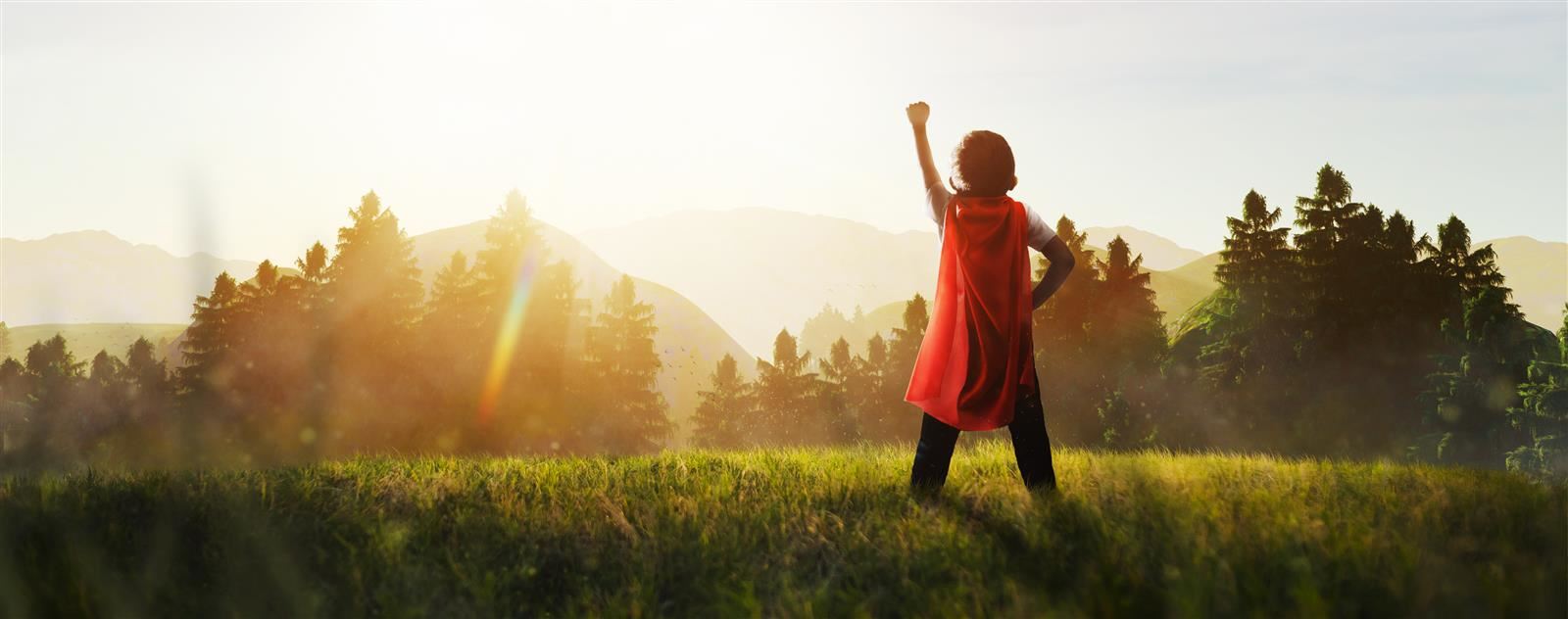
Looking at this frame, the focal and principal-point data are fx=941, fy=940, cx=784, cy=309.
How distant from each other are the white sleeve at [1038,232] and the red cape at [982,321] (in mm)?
46

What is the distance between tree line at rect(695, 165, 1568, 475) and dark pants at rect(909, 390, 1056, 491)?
109 ft

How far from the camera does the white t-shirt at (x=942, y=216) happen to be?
5.94m

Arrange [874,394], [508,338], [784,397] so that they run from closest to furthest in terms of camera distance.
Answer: [508,338]
[874,394]
[784,397]

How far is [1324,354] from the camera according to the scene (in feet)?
146

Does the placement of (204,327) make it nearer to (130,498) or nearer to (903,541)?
(130,498)

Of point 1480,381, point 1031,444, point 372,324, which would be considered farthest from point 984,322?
point 1480,381

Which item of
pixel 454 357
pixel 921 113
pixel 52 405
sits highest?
pixel 921 113

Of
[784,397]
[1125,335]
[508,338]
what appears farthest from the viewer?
[784,397]

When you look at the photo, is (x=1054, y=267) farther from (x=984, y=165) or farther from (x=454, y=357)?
(x=454, y=357)

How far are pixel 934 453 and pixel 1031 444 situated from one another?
604mm

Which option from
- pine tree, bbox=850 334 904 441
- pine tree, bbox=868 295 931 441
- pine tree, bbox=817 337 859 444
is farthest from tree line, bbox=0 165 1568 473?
pine tree, bbox=817 337 859 444

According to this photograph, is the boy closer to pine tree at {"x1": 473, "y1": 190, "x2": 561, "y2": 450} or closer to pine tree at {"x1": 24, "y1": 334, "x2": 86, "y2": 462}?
pine tree at {"x1": 473, "y1": 190, "x2": 561, "y2": 450}

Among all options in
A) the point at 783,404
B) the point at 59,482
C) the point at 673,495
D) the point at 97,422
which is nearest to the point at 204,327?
the point at 97,422

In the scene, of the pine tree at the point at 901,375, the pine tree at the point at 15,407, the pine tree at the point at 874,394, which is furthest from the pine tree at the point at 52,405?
the pine tree at the point at 901,375
